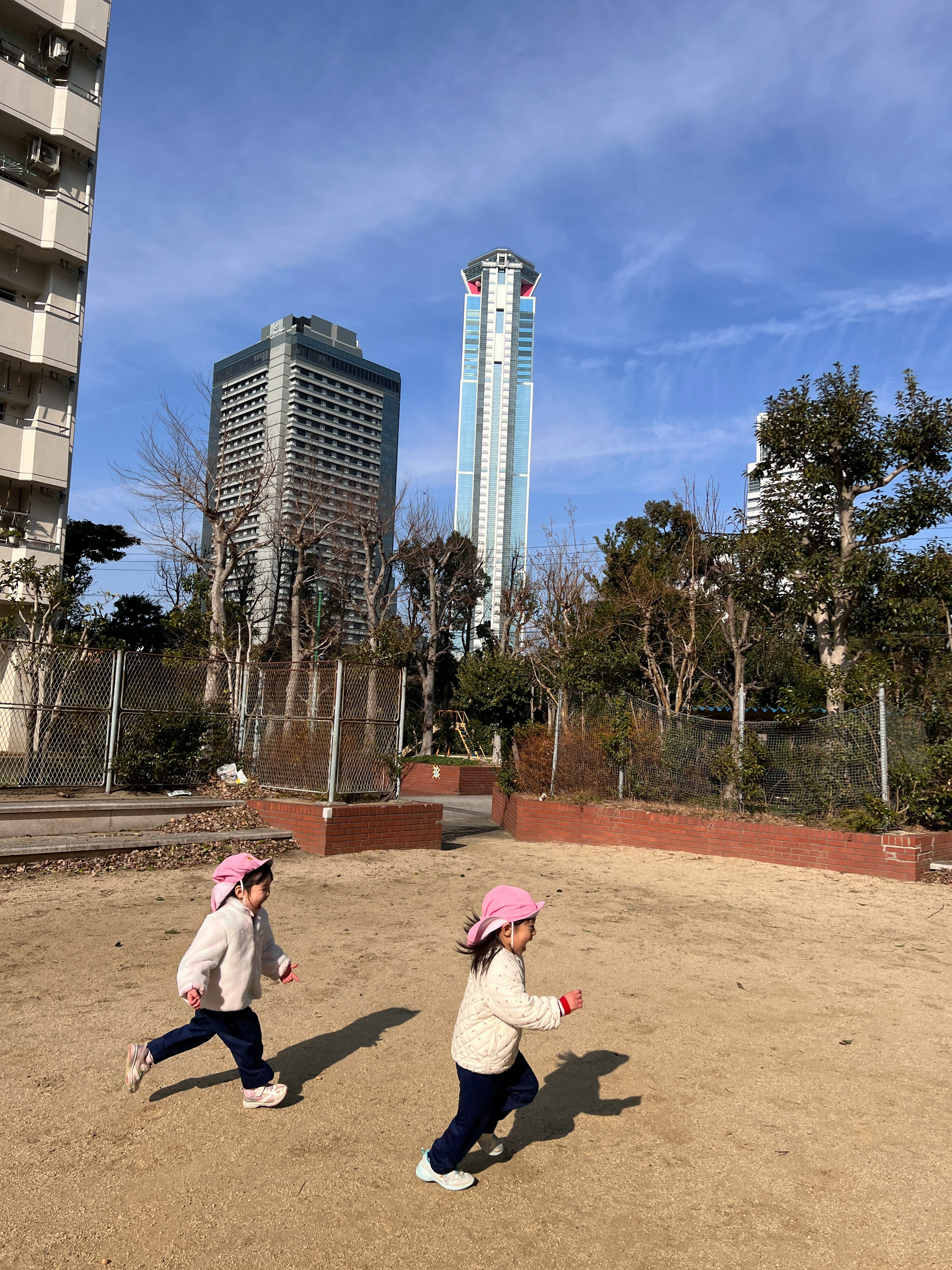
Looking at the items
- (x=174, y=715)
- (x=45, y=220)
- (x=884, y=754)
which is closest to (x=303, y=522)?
(x=45, y=220)

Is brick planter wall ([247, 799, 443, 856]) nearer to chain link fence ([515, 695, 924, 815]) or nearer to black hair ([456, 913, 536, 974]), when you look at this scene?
chain link fence ([515, 695, 924, 815])

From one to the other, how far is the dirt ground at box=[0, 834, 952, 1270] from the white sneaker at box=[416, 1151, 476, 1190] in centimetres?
4

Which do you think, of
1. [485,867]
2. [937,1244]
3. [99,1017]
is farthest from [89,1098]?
[485,867]

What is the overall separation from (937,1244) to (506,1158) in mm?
1505

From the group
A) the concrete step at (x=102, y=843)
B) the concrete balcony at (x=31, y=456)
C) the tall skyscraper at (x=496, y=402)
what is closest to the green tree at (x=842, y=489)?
the concrete step at (x=102, y=843)

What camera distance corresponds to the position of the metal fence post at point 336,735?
10641 mm

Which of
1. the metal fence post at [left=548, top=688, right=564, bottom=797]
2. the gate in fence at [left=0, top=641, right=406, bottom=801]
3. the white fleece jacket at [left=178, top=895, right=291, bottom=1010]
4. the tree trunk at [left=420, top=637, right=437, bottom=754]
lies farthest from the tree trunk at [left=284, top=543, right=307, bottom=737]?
the white fleece jacket at [left=178, top=895, right=291, bottom=1010]

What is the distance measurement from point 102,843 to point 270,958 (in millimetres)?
6032

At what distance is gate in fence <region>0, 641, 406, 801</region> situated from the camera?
10344 mm

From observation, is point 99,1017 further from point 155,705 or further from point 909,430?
point 909,430

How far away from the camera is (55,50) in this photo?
25.3 meters

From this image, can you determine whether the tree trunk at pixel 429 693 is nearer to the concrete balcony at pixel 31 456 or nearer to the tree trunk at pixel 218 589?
the tree trunk at pixel 218 589

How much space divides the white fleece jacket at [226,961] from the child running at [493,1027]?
3.37ft

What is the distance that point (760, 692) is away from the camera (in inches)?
936
